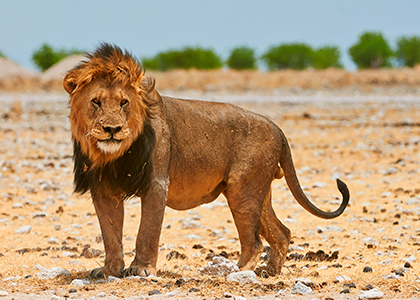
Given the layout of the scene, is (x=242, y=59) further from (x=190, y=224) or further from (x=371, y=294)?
(x=371, y=294)

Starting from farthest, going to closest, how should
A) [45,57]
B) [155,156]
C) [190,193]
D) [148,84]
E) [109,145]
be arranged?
[45,57], [190,193], [148,84], [155,156], [109,145]

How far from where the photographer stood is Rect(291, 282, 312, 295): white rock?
4.36 m

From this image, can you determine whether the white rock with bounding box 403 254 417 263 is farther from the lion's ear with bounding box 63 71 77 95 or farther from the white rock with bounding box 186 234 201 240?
the lion's ear with bounding box 63 71 77 95

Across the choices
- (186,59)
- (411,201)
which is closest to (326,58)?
(186,59)

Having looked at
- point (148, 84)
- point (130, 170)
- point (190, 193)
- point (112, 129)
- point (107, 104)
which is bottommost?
point (190, 193)

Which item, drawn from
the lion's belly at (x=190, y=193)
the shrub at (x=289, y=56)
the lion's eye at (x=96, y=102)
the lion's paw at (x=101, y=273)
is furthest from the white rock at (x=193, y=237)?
the shrub at (x=289, y=56)

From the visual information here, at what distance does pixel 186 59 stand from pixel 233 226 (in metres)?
61.3

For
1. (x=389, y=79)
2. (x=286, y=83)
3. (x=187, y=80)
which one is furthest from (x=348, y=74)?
(x=187, y=80)

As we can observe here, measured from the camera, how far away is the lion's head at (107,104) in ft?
14.7

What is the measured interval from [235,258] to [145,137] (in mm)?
2024

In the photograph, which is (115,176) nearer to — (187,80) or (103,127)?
(103,127)

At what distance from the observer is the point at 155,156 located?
4.82 meters

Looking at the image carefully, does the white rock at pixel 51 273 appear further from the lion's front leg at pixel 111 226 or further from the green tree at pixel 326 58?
the green tree at pixel 326 58

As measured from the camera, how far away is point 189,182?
17.1 feet
